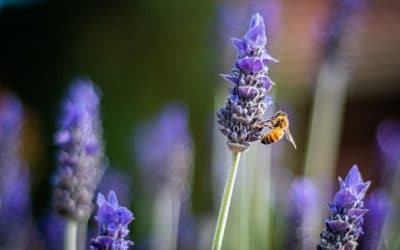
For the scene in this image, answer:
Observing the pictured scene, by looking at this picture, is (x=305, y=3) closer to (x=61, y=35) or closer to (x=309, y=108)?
(x=309, y=108)

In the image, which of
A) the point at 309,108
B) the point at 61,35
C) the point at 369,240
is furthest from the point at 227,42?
the point at 61,35

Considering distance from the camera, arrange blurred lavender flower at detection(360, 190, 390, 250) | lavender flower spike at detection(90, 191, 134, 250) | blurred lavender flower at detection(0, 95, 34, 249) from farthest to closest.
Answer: blurred lavender flower at detection(0, 95, 34, 249) → blurred lavender flower at detection(360, 190, 390, 250) → lavender flower spike at detection(90, 191, 134, 250)

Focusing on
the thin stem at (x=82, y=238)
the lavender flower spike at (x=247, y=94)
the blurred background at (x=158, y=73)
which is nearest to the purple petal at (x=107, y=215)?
Result: the lavender flower spike at (x=247, y=94)

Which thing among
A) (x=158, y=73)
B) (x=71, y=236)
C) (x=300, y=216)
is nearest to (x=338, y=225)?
(x=300, y=216)

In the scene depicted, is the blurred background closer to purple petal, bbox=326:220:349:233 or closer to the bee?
the bee

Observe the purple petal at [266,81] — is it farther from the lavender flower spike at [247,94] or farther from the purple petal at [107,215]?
the purple petal at [107,215]

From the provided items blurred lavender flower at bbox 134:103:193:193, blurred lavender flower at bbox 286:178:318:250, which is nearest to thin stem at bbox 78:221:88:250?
blurred lavender flower at bbox 134:103:193:193
